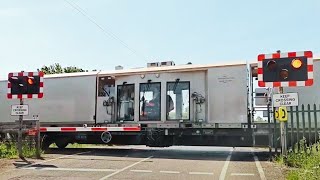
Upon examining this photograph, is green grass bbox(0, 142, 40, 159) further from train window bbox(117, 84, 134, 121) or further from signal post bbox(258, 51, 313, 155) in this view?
signal post bbox(258, 51, 313, 155)

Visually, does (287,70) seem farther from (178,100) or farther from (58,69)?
(58,69)

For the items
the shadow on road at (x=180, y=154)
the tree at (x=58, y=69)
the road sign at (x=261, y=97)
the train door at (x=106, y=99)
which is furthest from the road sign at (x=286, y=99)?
the tree at (x=58, y=69)

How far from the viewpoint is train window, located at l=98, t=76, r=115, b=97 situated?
1619 centimetres

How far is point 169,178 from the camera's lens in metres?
8.72

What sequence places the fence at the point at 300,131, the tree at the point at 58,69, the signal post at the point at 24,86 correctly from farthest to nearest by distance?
the tree at the point at 58,69, the signal post at the point at 24,86, the fence at the point at 300,131

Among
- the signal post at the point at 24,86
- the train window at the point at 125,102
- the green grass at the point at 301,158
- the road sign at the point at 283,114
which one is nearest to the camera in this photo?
Answer: the green grass at the point at 301,158

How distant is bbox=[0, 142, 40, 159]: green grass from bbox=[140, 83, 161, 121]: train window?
4.44 m

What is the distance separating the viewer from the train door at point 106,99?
51.8ft

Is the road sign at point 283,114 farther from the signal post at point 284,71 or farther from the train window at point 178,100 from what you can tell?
the train window at point 178,100

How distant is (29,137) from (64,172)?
5312 mm

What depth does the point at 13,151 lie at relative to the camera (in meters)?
13.5

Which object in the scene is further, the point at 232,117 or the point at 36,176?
the point at 232,117

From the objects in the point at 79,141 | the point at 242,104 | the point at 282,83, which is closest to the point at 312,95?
the point at 242,104

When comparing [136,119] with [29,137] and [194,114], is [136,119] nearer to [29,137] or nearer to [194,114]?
[194,114]
